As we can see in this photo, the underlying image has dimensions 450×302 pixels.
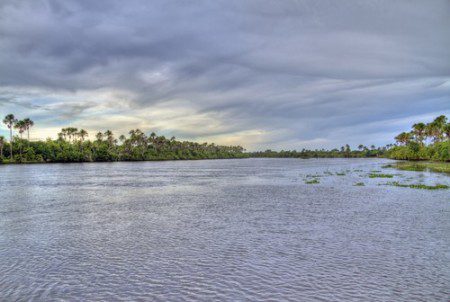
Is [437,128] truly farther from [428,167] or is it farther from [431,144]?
[428,167]

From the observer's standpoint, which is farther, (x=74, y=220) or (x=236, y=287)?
(x=74, y=220)

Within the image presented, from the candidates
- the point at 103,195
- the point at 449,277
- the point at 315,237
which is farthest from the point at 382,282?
the point at 103,195

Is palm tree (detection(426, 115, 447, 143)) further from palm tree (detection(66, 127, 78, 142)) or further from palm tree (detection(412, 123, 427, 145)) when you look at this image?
palm tree (detection(66, 127, 78, 142))

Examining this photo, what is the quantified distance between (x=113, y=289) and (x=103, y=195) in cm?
3330

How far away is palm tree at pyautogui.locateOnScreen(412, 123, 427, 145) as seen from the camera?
16762 centimetres

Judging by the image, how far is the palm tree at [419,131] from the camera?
550 feet

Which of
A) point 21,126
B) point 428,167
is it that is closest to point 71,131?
point 21,126

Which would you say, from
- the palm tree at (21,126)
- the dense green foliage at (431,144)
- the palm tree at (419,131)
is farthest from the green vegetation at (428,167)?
the palm tree at (21,126)

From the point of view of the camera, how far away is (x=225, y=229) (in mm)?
23766

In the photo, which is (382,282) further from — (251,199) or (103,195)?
(103,195)

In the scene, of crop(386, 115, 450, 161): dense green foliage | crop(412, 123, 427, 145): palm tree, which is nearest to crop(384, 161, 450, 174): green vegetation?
crop(386, 115, 450, 161): dense green foliage

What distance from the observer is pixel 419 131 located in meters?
174

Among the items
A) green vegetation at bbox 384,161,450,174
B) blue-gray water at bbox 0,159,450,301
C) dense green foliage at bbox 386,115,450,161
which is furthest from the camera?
dense green foliage at bbox 386,115,450,161

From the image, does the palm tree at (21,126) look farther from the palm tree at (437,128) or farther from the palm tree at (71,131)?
the palm tree at (437,128)
